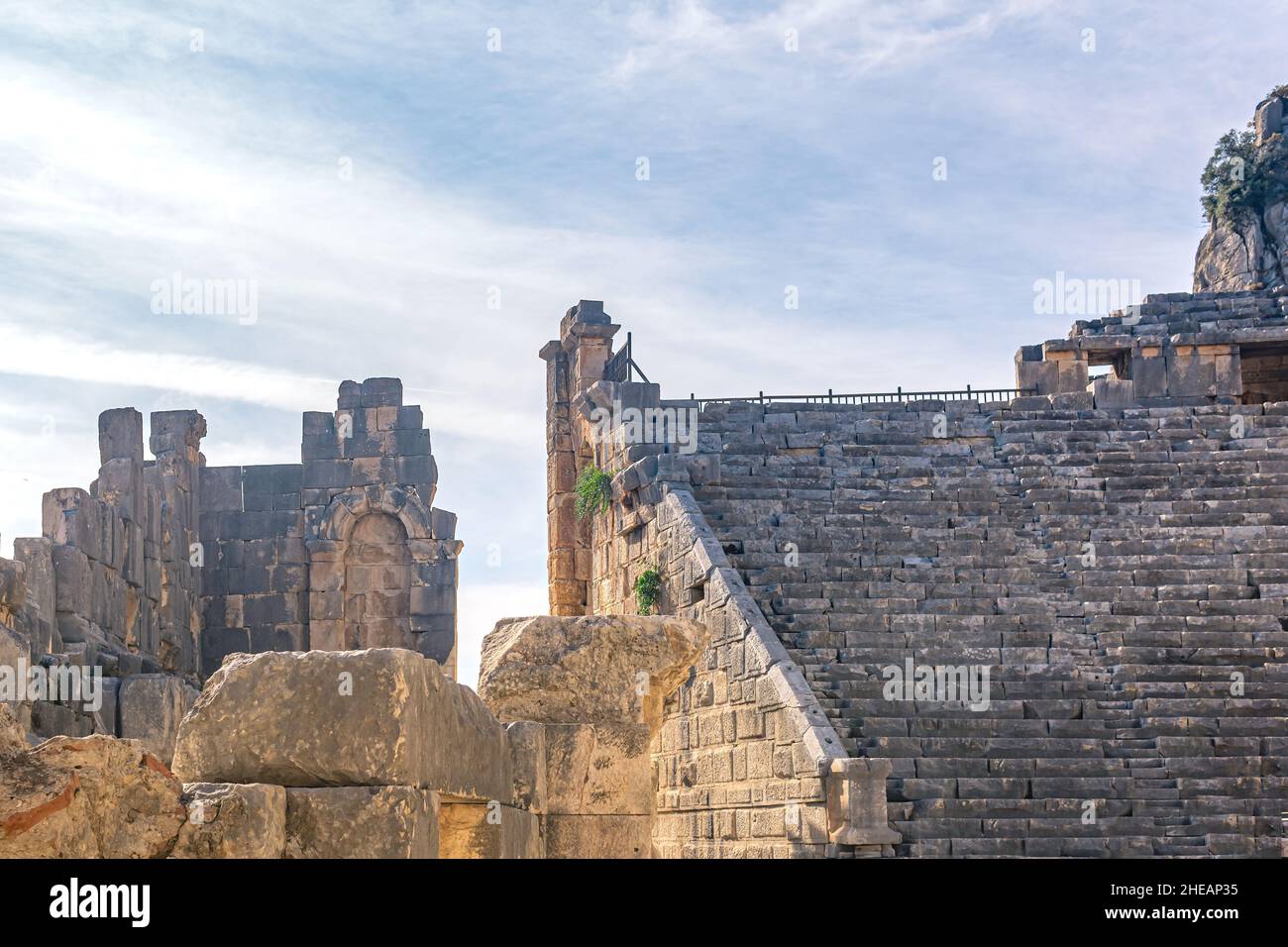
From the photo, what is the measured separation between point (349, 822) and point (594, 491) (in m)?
15.5

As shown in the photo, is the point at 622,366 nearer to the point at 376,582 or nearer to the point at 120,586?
the point at 376,582

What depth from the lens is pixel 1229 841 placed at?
12.0m

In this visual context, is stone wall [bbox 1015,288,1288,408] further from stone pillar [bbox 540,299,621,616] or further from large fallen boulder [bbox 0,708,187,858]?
large fallen boulder [bbox 0,708,187,858]

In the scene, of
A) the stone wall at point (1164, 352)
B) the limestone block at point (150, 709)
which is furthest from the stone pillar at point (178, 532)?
the stone wall at point (1164, 352)

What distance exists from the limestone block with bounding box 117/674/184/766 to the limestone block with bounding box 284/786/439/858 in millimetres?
8313

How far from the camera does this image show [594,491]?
65.4 feet

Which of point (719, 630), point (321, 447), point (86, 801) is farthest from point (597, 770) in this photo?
point (321, 447)

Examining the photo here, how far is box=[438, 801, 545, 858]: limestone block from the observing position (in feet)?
18.7

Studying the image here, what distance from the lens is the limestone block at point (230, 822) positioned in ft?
13.8

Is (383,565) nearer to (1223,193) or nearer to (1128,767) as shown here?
(1128,767)

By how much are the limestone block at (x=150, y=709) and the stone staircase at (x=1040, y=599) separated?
5369 millimetres

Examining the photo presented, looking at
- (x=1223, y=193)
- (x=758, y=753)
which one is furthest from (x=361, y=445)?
(x=1223, y=193)

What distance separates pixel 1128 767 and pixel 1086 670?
4.96ft

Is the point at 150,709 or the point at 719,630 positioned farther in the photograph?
the point at 719,630
